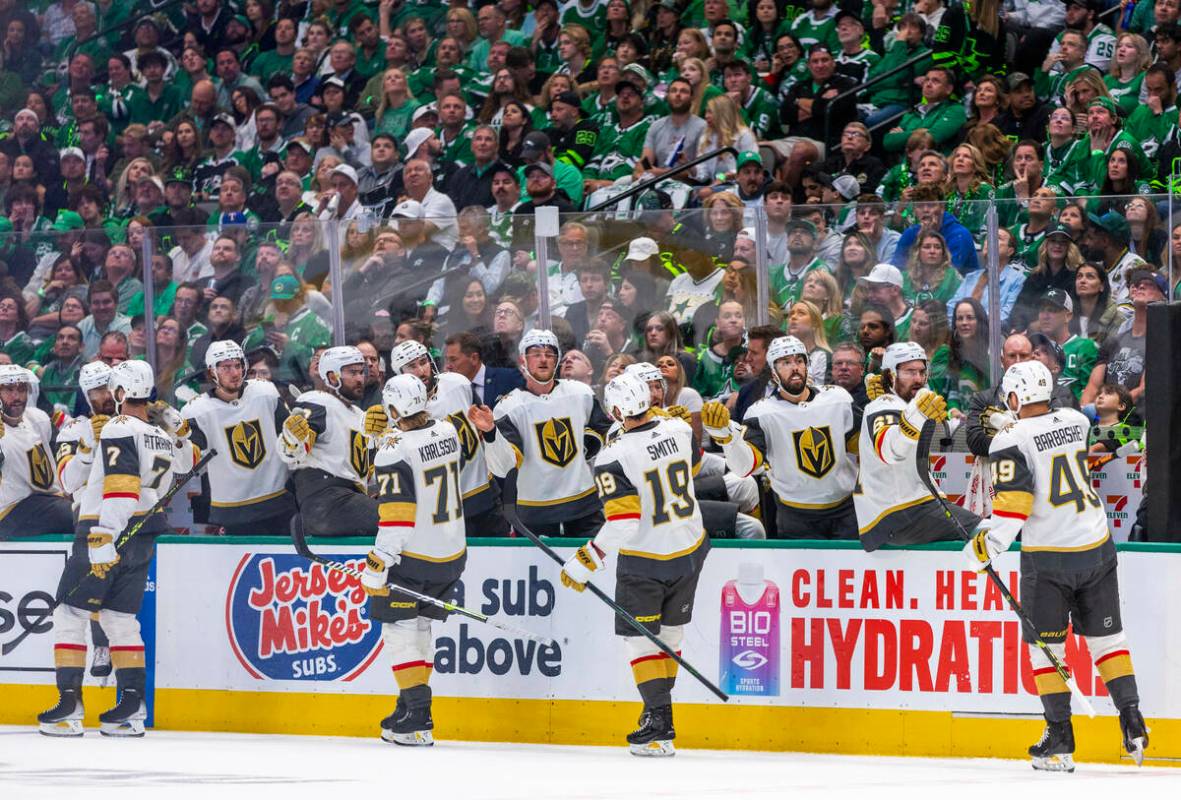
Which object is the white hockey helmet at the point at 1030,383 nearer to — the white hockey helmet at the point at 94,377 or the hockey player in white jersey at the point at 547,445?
the hockey player in white jersey at the point at 547,445

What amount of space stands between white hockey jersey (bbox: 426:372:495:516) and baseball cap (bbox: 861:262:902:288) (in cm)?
200

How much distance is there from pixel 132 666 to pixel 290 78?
19.9 feet

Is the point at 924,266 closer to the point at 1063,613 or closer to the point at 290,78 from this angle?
the point at 1063,613

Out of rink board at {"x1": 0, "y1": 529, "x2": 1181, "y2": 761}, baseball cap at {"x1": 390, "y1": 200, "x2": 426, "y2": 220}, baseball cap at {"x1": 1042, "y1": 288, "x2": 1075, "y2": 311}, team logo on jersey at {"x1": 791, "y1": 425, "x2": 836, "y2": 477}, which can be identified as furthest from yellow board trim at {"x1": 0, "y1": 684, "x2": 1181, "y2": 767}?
baseball cap at {"x1": 390, "y1": 200, "x2": 426, "y2": 220}

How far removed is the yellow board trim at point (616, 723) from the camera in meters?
Result: 8.02

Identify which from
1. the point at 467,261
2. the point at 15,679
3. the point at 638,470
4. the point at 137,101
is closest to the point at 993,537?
the point at 638,470

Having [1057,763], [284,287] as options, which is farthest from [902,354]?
[284,287]

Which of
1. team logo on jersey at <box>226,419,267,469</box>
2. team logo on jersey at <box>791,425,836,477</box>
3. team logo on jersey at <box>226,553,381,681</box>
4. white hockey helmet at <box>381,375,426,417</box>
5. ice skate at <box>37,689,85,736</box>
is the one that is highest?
white hockey helmet at <box>381,375,426,417</box>

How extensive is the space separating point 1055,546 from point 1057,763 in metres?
0.85

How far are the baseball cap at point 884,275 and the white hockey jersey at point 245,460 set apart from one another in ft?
9.96

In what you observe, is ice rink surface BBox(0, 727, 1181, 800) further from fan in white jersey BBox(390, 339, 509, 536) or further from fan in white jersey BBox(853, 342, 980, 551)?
fan in white jersey BBox(390, 339, 509, 536)

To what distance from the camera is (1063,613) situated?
7730 mm

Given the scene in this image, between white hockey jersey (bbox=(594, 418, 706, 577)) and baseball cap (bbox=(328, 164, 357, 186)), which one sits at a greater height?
baseball cap (bbox=(328, 164, 357, 186))

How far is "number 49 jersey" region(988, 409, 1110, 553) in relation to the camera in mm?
7668
